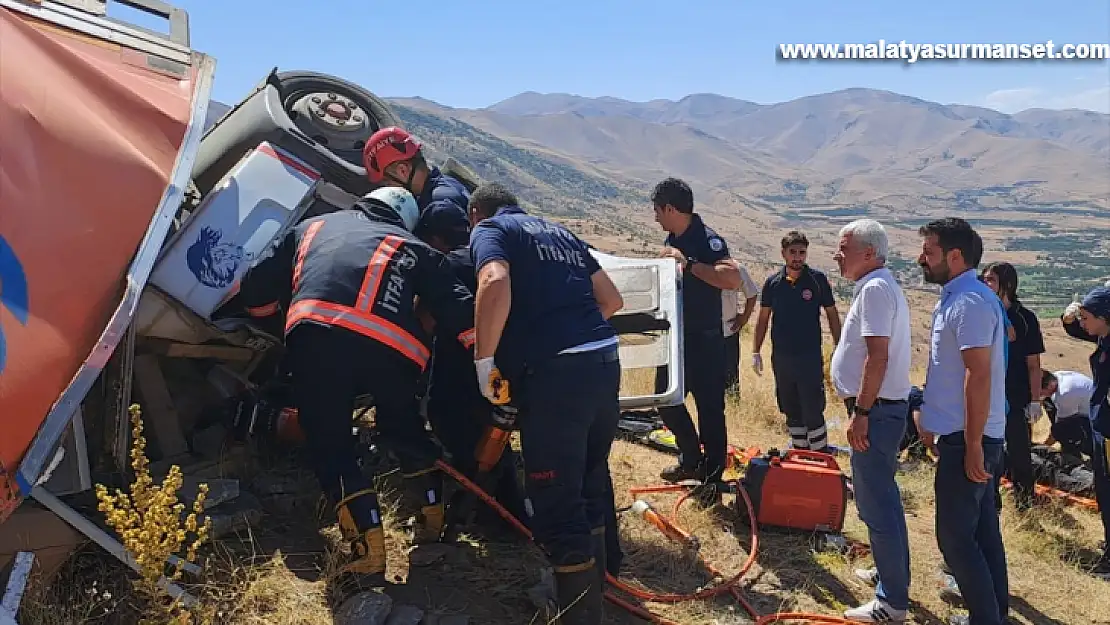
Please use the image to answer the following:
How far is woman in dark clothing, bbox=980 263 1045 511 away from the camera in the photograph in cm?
525

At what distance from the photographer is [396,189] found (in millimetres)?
3803

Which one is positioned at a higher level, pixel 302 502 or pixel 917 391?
pixel 917 391

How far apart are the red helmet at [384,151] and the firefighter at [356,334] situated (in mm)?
900

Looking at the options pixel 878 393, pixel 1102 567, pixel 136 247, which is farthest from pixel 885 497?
pixel 136 247

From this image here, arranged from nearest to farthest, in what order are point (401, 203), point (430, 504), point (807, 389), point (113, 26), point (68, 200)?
point (68, 200) → point (430, 504) → point (401, 203) → point (113, 26) → point (807, 389)

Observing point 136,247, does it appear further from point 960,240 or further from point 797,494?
point 797,494

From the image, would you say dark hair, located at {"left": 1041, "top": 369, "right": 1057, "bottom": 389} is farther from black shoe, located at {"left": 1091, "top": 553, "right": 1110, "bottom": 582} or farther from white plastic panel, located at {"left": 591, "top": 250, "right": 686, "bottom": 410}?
white plastic panel, located at {"left": 591, "top": 250, "right": 686, "bottom": 410}

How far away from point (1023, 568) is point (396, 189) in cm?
414

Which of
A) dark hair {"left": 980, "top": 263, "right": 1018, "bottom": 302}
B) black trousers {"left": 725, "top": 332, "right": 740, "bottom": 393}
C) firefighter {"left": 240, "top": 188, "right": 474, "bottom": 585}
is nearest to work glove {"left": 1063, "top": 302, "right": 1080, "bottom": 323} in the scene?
dark hair {"left": 980, "top": 263, "right": 1018, "bottom": 302}

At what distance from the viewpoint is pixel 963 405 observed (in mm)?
3428

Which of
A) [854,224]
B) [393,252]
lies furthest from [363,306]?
[854,224]

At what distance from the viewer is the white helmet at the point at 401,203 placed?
370 cm

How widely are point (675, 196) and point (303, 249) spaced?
226 centimetres

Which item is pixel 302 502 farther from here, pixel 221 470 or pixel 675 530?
pixel 675 530
